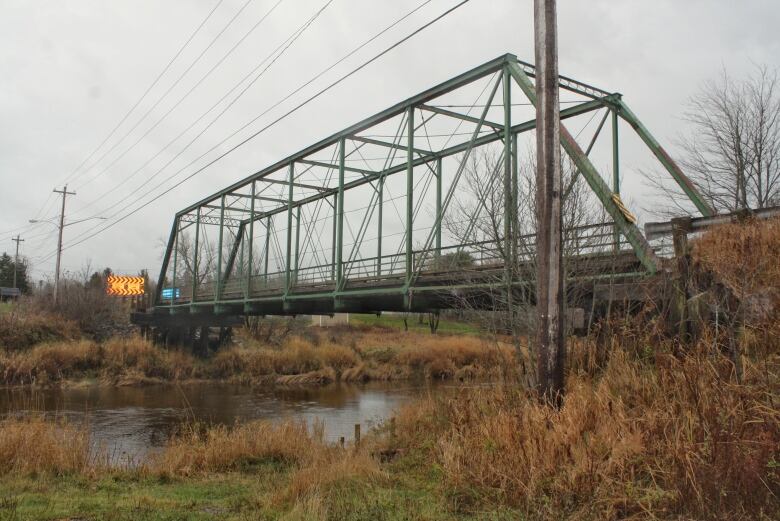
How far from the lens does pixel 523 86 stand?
14.9 meters

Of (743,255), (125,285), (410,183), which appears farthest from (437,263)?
(125,285)

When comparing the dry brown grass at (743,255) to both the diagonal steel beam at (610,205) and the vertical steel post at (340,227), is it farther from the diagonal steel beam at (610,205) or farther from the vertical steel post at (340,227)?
the vertical steel post at (340,227)

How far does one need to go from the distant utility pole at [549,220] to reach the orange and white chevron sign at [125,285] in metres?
51.1

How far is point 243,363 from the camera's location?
134 feet

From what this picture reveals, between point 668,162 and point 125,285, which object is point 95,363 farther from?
point 668,162

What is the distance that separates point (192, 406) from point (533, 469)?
78.6 ft

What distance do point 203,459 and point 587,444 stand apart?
27.1 feet

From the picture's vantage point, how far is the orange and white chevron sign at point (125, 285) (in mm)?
54056

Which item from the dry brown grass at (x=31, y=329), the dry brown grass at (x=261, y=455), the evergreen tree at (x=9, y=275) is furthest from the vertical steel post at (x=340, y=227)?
the evergreen tree at (x=9, y=275)

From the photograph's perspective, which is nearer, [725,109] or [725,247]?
[725,247]

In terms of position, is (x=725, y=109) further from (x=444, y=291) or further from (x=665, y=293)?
(x=665, y=293)

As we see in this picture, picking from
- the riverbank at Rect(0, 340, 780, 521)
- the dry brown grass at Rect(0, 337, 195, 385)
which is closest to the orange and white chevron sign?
the dry brown grass at Rect(0, 337, 195, 385)

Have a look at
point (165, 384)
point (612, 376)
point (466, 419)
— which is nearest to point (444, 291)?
point (466, 419)

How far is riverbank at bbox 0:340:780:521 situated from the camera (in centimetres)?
541
